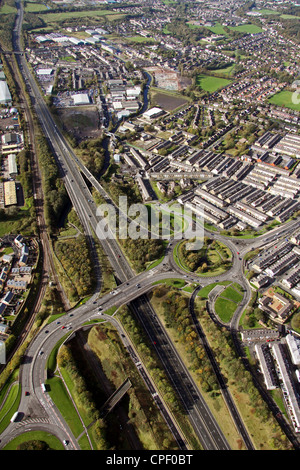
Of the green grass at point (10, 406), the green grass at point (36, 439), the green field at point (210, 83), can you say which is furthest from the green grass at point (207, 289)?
the green field at point (210, 83)

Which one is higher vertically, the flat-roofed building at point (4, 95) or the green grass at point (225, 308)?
the flat-roofed building at point (4, 95)

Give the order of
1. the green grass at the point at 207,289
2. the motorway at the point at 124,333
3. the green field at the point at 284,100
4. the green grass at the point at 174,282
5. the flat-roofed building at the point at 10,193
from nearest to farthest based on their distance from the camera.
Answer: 1. the motorway at the point at 124,333
2. the green grass at the point at 207,289
3. the green grass at the point at 174,282
4. the flat-roofed building at the point at 10,193
5. the green field at the point at 284,100

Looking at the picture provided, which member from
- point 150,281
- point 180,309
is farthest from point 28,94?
point 180,309

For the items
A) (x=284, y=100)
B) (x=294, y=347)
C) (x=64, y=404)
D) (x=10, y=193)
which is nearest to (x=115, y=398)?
(x=64, y=404)

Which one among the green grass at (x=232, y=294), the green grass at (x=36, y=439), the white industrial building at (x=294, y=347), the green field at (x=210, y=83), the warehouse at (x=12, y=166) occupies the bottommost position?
the green grass at (x=36, y=439)

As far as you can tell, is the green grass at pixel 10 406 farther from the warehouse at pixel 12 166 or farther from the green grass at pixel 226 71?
the green grass at pixel 226 71

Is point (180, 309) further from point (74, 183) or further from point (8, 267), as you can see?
point (74, 183)

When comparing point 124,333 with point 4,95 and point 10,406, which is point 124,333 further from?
point 4,95
